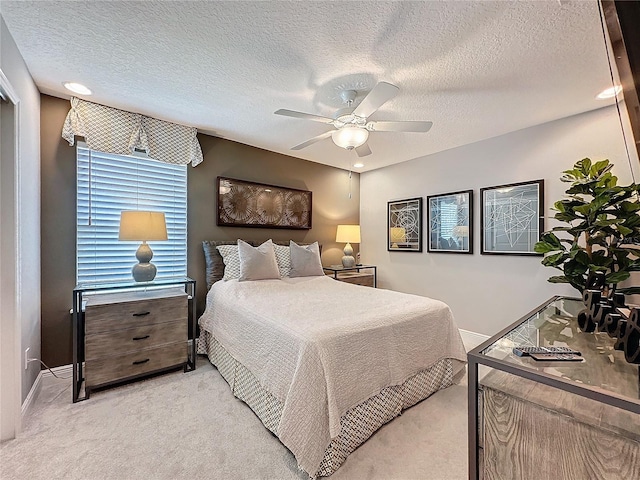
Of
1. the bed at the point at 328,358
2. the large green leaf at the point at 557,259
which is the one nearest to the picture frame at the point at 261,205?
the bed at the point at 328,358

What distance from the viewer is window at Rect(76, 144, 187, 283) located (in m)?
2.67

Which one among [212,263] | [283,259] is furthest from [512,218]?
[212,263]

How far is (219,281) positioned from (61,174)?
172cm

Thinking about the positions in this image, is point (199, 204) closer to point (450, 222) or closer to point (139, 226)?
point (139, 226)

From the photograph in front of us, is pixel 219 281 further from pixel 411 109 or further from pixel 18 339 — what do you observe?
pixel 411 109

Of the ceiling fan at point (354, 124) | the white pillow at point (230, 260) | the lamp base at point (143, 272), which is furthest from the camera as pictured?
the white pillow at point (230, 260)

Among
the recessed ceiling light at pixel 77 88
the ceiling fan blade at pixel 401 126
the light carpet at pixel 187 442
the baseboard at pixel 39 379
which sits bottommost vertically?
the light carpet at pixel 187 442

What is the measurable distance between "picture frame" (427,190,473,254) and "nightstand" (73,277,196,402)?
3.12 metres

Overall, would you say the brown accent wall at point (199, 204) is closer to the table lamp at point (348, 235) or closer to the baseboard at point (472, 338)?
the table lamp at point (348, 235)

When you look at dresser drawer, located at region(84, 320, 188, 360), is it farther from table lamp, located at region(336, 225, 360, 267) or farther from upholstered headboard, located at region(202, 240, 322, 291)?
table lamp, located at region(336, 225, 360, 267)

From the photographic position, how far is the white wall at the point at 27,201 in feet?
5.83

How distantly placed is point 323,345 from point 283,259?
6.68 feet

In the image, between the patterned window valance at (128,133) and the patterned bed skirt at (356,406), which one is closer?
the patterned bed skirt at (356,406)

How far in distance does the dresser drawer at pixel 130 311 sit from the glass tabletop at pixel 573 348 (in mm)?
2505
